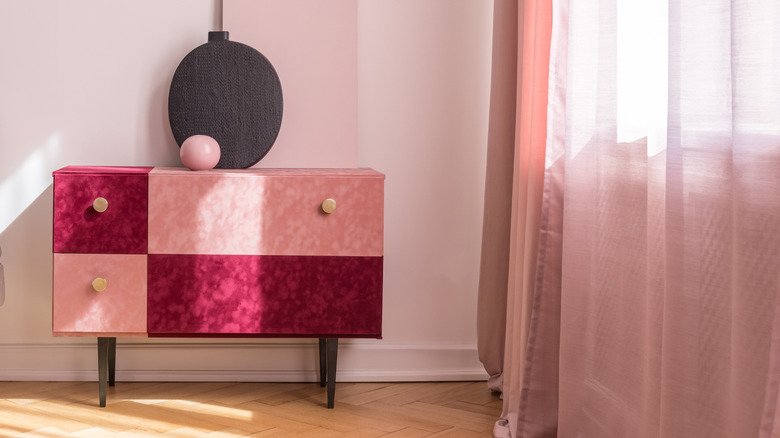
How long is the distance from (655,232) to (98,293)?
1.37 m

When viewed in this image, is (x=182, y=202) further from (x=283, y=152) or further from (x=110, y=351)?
(x=110, y=351)

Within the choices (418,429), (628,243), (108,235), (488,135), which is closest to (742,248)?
(628,243)

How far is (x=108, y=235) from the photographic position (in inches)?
73.5

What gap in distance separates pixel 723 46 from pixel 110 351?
1.89 metres

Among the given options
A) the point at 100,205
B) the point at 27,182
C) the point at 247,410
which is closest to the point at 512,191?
the point at 247,410

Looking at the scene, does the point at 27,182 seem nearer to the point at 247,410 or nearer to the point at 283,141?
the point at 283,141

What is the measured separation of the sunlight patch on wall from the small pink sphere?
1.83 ft

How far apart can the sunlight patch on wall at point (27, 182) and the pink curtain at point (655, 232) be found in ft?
4.71

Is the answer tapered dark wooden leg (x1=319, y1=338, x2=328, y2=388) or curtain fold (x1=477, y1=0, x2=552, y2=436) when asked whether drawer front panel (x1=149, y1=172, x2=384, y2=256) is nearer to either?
curtain fold (x1=477, y1=0, x2=552, y2=436)

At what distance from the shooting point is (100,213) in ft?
6.13

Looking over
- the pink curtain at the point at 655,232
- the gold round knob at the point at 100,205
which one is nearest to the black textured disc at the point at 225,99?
the gold round knob at the point at 100,205

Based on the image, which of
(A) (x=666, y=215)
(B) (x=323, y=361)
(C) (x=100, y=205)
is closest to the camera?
(A) (x=666, y=215)

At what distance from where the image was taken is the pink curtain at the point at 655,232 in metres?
0.99

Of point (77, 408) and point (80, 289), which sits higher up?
point (80, 289)
